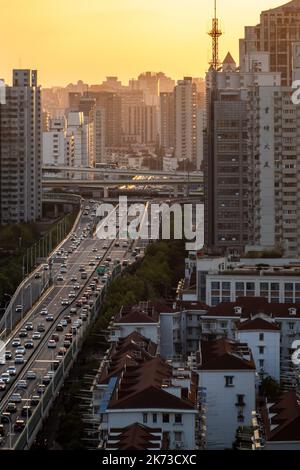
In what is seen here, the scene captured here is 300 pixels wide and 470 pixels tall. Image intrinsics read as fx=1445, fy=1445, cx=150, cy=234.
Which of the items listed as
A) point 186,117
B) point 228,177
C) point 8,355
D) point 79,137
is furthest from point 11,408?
point 186,117

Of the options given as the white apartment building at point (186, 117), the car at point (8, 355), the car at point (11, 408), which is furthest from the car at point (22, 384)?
the white apartment building at point (186, 117)

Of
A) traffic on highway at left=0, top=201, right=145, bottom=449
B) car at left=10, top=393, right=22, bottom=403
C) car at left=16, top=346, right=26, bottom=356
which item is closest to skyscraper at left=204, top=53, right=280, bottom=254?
traffic on highway at left=0, top=201, right=145, bottom=449

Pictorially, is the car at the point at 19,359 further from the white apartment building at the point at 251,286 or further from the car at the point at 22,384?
the white apartment building at the point at 251,286

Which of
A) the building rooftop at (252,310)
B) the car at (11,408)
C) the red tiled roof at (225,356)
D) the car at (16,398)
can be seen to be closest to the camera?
the red tiled roof at (225,356)

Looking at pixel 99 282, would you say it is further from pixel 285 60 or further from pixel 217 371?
pixel 285 60

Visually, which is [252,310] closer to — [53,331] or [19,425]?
[53,331]
